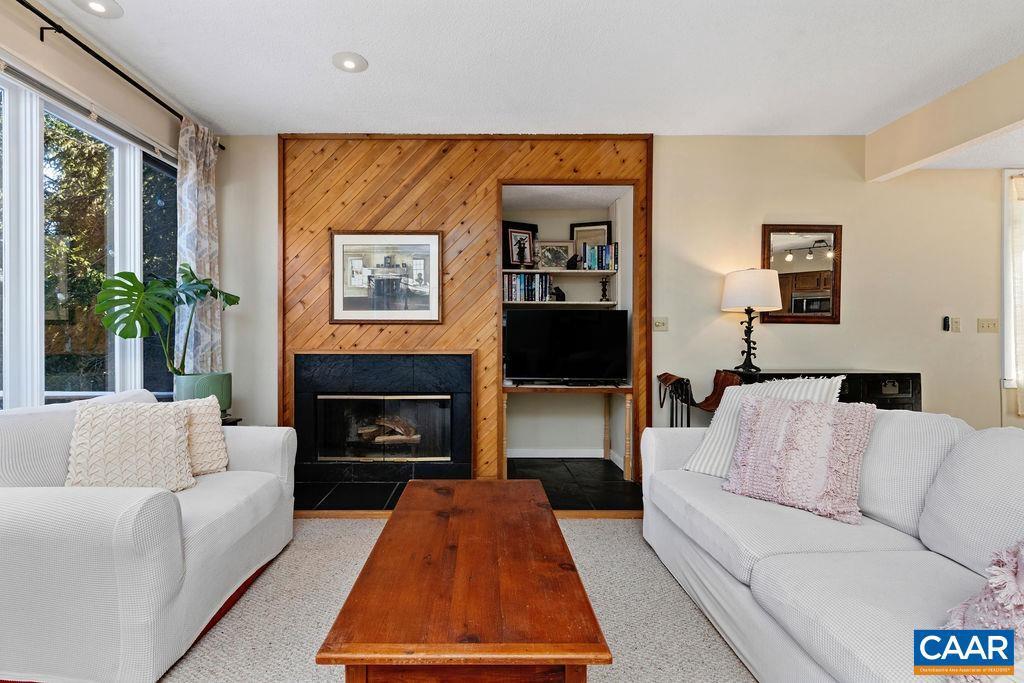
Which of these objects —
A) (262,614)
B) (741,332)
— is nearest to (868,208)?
(741,332)

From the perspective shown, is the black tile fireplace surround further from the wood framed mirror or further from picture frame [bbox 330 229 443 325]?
the wood framed mirror

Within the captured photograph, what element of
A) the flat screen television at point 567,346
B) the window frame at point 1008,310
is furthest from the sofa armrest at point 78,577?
the window frame at point 1008,310

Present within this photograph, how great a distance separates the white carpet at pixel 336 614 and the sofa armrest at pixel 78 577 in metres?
0.29

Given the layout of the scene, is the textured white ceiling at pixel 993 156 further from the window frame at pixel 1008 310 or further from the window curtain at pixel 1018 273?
the window frame at pixel 1008 310

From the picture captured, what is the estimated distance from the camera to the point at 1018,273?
12.8 ft

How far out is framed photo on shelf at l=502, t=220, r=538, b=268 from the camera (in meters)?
4.51

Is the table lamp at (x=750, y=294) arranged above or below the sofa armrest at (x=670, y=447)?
→ above

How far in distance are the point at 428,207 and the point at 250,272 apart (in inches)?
56.4

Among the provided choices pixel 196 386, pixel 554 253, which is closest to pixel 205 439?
pixel 196 386

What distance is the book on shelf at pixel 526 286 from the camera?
4.40 m

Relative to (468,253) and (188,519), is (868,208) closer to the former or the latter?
(468,253)

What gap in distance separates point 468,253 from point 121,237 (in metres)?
2.21

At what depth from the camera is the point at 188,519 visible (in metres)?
1.87

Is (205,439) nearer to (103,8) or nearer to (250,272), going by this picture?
(250,272)
